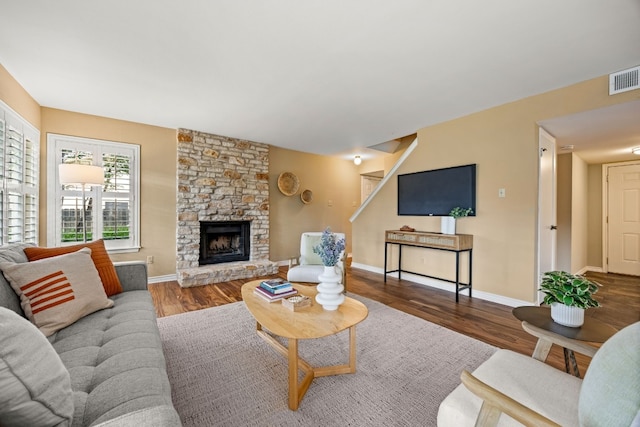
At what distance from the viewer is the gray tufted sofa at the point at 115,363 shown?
0.90 meters

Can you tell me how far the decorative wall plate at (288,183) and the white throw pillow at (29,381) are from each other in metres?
4.69

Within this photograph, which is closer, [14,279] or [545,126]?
[14,279]

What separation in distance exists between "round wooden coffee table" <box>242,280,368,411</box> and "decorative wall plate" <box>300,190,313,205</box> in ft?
12.2

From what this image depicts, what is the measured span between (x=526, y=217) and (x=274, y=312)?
3.08 m

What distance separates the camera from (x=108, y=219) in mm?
3865

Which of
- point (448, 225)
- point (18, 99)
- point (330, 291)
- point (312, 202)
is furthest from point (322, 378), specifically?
point (312, 202)

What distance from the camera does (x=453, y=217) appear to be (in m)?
3.66

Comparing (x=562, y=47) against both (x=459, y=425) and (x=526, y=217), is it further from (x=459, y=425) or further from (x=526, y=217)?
(x=459, y=425)

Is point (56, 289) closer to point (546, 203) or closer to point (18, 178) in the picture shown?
point (18, 178)

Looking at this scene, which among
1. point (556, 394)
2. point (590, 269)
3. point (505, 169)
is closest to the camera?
point (556, 394)

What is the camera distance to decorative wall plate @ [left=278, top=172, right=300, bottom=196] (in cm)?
545

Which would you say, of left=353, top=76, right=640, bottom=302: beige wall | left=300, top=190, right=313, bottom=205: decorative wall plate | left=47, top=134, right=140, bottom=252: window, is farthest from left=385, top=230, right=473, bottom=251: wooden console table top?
left=47, top=134, right=140, bottom=252: window

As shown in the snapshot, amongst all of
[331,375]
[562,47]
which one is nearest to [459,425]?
[331,375]

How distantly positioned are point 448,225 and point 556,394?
275cm
